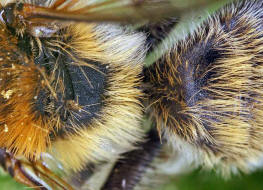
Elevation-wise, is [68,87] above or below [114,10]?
below

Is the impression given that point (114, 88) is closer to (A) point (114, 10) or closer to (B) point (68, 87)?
(B) point (68, 87)

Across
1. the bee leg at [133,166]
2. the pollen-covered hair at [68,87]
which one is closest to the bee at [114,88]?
the pollen-covered hair at [68,87]

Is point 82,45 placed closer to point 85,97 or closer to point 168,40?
point 85,97

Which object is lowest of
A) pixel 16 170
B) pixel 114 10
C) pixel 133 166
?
pixel 133 166

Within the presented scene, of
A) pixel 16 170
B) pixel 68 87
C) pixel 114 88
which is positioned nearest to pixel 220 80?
pixel 114 88

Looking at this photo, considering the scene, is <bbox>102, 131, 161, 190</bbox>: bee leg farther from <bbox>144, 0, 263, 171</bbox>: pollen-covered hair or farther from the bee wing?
the bee wing

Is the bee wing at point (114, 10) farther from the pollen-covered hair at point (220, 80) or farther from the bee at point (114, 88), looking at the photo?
the pollen-covered hair at point (220, 80)
